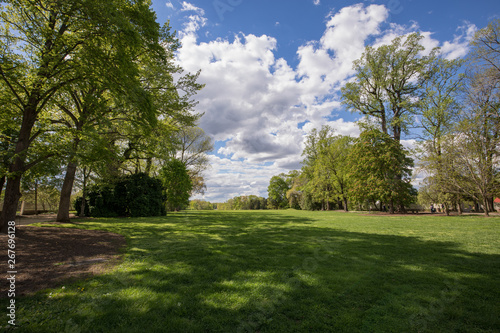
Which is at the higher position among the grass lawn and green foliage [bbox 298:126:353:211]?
green foliage [bbox 298:126:353:211]

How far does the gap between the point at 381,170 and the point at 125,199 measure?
A: 83.0 feet

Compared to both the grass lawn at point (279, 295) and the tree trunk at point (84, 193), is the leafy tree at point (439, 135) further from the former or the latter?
the tree trunk at point (84, 193)

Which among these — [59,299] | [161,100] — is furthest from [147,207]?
[59,299]

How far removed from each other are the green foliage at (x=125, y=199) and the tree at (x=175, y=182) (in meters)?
4.73

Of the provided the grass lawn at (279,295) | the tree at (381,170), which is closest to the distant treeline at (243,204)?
the tree at (381,170)

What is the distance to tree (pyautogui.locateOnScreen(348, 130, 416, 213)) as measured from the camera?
67.7 feet

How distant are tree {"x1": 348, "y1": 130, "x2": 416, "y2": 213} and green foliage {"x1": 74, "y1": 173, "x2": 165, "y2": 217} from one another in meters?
21.2

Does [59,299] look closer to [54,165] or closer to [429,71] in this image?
[54,165]

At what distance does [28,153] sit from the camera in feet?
26.9

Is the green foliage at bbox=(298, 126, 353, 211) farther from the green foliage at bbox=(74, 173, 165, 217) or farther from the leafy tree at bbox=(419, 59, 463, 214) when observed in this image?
the green foliage at bbox=(74, 173, 165, 217)

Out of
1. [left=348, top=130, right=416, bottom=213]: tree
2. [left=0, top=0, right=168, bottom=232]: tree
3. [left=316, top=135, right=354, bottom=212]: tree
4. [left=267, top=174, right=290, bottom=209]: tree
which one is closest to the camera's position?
[left=0, top=0, right=168, bottom=232]: tree

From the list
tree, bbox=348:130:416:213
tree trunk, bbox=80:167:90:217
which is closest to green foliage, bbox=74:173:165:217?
tree trunk, bbox=80:167:90:217

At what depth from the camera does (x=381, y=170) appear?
2188 cm

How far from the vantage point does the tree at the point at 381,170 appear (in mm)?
20641
